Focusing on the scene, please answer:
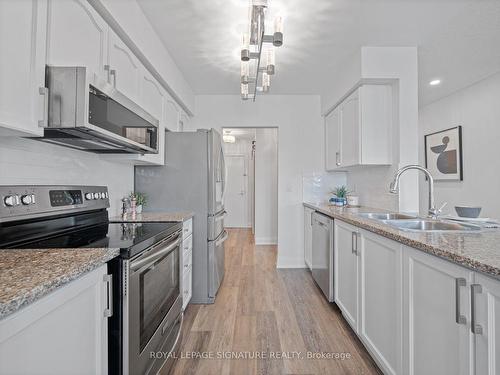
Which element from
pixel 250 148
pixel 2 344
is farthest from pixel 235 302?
Result: pixel 250 148

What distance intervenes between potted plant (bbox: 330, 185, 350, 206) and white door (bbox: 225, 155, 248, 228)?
358 centimetres

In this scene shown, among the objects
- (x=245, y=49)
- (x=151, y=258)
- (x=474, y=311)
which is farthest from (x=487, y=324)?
(x=245, y=49)

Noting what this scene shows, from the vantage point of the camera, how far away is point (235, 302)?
248 centimetres

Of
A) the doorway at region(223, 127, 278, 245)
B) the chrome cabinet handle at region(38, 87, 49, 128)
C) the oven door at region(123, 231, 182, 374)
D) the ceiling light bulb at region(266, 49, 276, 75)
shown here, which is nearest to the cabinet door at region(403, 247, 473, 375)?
the oven door at region(123, 231, 182, 374)

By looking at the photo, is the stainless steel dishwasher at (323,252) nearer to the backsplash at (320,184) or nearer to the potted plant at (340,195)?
the potted plant at (340,195)

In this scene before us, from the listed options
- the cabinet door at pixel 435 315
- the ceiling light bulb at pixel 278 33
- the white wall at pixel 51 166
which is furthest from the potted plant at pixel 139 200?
the cabinet door at pixel 435 315

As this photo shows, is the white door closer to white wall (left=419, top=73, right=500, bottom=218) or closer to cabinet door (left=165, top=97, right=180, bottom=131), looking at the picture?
cabinet door (left=165, top=97, right=180, bottom=131)

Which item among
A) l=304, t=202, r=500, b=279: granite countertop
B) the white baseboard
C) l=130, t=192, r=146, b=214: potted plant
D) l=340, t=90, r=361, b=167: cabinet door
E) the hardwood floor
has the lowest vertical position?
the hardwood floor

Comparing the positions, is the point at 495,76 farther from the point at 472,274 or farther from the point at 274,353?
the point at 274,353

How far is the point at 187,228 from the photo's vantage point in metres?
2.27

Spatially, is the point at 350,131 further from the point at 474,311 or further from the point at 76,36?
the point at 76,36

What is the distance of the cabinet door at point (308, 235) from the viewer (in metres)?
3.25

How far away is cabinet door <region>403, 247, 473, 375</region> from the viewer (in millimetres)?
871

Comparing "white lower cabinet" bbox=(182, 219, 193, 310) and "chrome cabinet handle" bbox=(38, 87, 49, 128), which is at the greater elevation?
"chrome cabinet handle" bbox=(38, 87, 49, 128)
